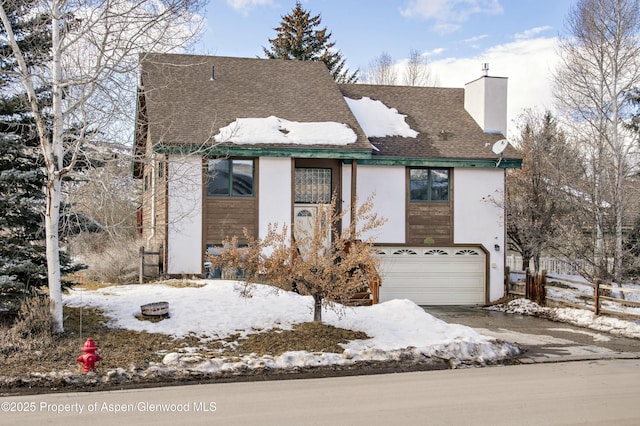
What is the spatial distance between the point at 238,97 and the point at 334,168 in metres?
4.15

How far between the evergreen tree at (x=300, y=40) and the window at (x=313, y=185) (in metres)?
21.0

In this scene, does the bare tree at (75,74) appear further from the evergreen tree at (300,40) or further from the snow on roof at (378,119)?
the evergreen tree at (300,40)

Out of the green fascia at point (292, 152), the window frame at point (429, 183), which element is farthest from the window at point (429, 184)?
the green fascia at point (292, 152)

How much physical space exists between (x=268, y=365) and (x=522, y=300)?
12.2 m

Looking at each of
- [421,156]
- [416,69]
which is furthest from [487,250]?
[416,69]

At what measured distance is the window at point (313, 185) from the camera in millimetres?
19734

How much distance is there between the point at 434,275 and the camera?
67.9ft

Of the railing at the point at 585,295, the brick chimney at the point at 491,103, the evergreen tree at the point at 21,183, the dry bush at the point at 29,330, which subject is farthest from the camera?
the brick chimney at the point at 491,103

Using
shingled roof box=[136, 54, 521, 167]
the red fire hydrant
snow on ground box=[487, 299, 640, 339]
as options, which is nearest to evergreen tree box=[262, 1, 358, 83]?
shingled roof box=[136, 54, 521, 167]

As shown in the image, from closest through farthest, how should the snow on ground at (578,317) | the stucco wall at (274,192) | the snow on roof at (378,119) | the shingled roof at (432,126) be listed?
1. the snow on ground at (578,317)
2. the stucco wall at (274,192)
3. the shingled roof at (432,126)
4. the snow on roof at (378,119)

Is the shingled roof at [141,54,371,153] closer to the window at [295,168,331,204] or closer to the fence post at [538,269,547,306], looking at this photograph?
the window at [295,168,331,204]

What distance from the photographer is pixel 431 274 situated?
20.7 metres

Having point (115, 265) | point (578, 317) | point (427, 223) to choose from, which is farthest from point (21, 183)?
point (578, 317)

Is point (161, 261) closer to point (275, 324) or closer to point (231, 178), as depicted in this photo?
point (231, 178)
